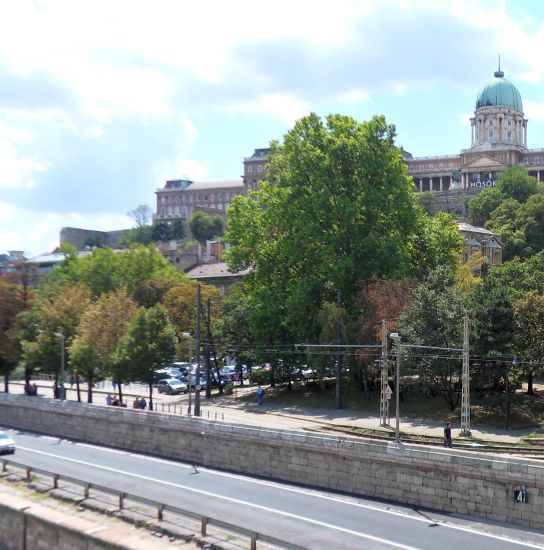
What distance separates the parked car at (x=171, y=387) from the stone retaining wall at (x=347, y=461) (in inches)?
751

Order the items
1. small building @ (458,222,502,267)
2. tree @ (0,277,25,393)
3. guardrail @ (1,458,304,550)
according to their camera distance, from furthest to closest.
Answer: small building @ (458,222,502,267) < tree @ (0,277,25,393) < guardrail @ (1,458,304,550)

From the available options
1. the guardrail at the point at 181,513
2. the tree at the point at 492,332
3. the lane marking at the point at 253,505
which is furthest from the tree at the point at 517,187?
the guardrail at the point at 181,513

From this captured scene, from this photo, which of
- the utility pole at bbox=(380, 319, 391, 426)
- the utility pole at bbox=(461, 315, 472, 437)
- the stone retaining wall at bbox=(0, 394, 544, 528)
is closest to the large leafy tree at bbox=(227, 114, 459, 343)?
the utility pole at bbox=(380, 319, 391, 426)

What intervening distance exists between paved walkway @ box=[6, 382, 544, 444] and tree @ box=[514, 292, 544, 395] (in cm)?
371

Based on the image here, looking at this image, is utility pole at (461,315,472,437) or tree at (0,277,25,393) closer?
utility pole at (461,315,472,437)

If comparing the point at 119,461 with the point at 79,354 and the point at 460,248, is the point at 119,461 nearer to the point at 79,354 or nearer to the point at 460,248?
the point at 79,354

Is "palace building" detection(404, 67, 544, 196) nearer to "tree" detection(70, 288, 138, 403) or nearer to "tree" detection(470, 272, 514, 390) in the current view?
"tree" detection(70, 288, 138, 403)

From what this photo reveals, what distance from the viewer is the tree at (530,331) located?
47781 millimetres

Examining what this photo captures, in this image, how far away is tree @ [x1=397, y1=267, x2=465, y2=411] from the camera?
49531mm

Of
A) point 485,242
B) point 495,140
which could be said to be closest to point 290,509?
point 485,242

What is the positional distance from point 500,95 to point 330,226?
13458cm

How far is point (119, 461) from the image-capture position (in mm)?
41625

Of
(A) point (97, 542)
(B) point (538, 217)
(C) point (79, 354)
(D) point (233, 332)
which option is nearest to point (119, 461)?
(A) point (97, 542)

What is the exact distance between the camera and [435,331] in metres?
50.6
